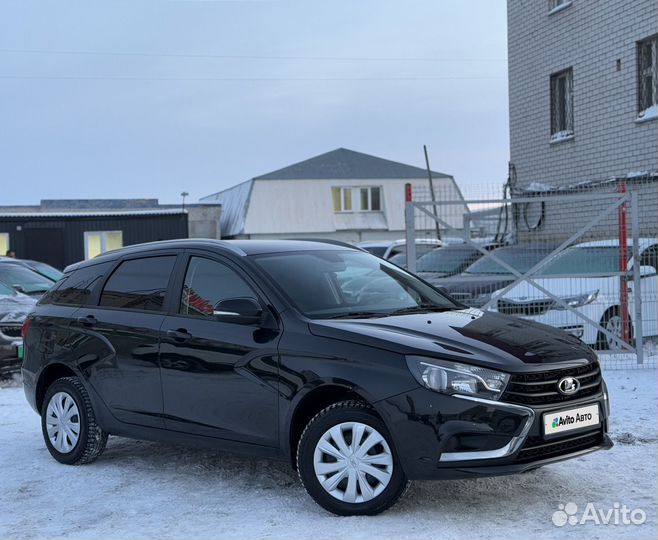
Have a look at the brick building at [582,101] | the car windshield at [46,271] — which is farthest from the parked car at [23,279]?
the brick building at [582,101]

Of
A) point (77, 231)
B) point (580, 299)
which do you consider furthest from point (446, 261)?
point (77, 231)

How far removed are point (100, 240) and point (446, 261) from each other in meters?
30.9

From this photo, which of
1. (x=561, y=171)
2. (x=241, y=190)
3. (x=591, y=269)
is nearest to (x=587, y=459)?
(x=591, y=269)

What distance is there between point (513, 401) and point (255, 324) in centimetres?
170

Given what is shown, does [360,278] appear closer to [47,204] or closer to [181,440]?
[181,440]

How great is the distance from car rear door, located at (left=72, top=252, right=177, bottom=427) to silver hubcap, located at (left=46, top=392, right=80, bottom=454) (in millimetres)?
356

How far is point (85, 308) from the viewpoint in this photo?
7.12 metres

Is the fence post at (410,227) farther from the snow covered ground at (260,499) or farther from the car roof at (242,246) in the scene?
the snow covered ground at (260,499)

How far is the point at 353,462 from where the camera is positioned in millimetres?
5184

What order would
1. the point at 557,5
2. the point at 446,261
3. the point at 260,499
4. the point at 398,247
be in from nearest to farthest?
the point at 260,499 → the point at 446,261 → the point at 557,5 → the point at 398,247

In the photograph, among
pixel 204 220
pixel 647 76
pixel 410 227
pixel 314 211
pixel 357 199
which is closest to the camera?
pixel 410 227

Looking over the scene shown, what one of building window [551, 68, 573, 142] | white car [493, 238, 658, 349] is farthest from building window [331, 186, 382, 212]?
white car [493, 238, 658, 349]

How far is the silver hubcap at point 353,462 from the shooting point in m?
5.14

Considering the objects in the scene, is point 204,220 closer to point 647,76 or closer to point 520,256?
point 647,76
